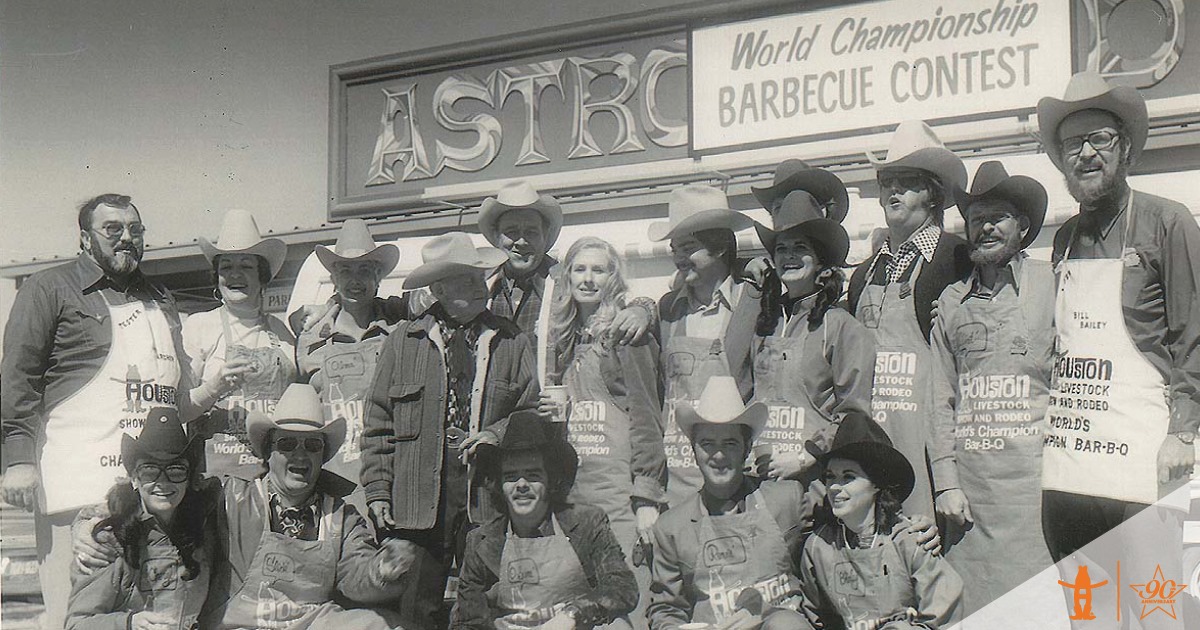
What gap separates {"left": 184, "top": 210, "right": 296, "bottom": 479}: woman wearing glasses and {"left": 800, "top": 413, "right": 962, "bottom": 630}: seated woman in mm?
1974

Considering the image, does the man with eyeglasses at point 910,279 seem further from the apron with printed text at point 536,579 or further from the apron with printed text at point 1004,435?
the apron with printed text at point 536,579

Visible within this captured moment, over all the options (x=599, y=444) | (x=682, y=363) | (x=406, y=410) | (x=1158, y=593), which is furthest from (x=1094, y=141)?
(x=406, y=410)

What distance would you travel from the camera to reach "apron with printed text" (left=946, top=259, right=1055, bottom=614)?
11.3 feet

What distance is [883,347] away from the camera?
363 cm

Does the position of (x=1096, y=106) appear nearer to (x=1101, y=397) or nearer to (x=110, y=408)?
(x=1101, y=397)

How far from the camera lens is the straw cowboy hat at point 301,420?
14.1 feet

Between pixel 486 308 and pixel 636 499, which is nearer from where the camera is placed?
pixel 636 499

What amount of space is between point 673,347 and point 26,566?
8.30 ft

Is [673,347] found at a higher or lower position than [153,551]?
higher

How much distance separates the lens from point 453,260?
13.7 feet

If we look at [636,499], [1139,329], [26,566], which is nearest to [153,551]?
[26,566]

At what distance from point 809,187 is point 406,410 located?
1.47 meters

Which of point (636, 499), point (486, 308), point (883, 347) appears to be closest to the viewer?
point (883, 347)

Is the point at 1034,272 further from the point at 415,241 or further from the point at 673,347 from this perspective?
the point at 415,241
